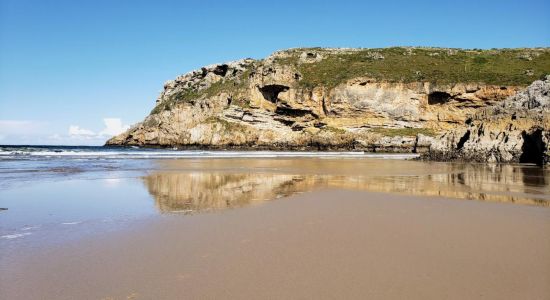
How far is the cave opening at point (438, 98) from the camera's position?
62438 millimetres

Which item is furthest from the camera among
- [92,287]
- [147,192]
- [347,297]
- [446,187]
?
[446,187]

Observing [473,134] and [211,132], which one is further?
[211,132]

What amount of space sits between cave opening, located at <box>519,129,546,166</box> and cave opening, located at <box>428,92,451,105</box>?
35.8 m

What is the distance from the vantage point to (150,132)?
80438 millimetres

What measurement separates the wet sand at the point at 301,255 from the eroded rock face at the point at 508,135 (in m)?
21.5

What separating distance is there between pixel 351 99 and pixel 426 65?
1758 centimetres

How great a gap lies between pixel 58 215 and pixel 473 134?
32365 millimetres

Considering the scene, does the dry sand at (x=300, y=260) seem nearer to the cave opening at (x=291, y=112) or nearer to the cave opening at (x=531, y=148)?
the cave opening at (x=531, y=148)

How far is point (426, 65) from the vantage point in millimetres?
70312

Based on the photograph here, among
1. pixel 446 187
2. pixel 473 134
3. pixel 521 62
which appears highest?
pixel 521 62

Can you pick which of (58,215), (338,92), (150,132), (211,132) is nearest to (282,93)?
(338,92)

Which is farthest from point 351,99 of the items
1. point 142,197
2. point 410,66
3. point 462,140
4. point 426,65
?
point 142,197

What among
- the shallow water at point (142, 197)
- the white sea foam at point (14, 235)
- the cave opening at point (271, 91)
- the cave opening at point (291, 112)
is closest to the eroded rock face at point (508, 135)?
the shallow water at point (142, 197)

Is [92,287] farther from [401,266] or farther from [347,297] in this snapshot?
[401,266]
